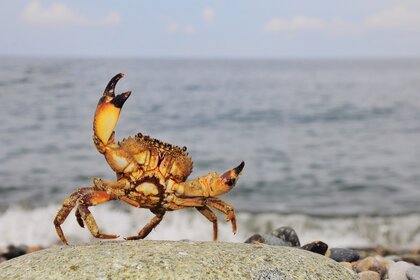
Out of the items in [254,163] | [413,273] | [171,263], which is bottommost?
[254,163]

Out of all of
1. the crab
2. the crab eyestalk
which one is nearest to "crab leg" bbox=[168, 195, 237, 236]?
the crab

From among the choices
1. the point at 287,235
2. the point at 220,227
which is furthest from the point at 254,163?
the point at 287,235

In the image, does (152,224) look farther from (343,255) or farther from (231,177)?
(343,255)

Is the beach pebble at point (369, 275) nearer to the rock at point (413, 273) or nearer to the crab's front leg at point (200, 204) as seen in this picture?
the rock at point (413, 273)

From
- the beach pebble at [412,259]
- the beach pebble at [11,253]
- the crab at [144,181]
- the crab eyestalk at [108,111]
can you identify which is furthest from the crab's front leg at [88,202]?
the beach pebble at [412,259]

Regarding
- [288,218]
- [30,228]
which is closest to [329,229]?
[288,218]
